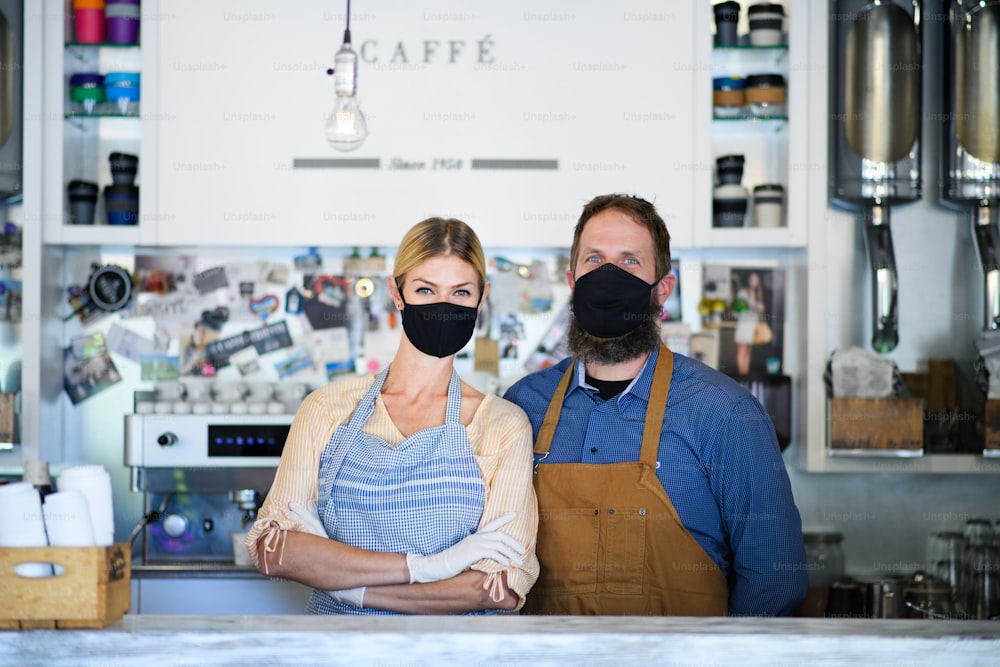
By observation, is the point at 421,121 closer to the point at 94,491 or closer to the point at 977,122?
the point at 977,122

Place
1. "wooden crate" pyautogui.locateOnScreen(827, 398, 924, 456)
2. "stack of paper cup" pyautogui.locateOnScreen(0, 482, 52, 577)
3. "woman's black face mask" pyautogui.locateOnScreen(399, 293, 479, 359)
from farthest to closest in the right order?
"wooden crate" pyautogui.locateOnScreen(827, 398, 924, 456) → "woman's black face mask" pyautogui.locateOnScreen(399, 293, 479, 359) → "stack of paper cup" pyautogui.locateOnScreen(0, 482, 52, 577)

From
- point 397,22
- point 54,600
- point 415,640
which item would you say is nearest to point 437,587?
point 415,640

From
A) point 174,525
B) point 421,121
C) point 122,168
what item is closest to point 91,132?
point 122,168

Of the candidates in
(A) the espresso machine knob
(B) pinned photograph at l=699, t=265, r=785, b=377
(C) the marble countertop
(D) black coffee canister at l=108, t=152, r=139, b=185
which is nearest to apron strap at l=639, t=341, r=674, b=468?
(C) the marble countertop

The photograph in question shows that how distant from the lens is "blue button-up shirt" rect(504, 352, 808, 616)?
2.03 meters

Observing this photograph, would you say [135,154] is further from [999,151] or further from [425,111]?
[999,151]

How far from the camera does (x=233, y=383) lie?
3.41 meters

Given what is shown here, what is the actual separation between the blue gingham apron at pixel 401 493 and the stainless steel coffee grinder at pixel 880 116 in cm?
166

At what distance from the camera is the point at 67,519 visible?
1.32 m

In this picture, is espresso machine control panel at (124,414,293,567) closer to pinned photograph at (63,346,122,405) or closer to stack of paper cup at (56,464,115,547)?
pinned photograph at (63,346,122,405)

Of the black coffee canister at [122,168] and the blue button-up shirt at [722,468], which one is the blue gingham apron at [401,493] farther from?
the black coffee canister at [122,168]

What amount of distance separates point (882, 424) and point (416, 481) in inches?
65.3

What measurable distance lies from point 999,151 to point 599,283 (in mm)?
1602

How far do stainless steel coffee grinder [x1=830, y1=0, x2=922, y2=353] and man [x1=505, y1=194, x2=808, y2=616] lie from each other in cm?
112
